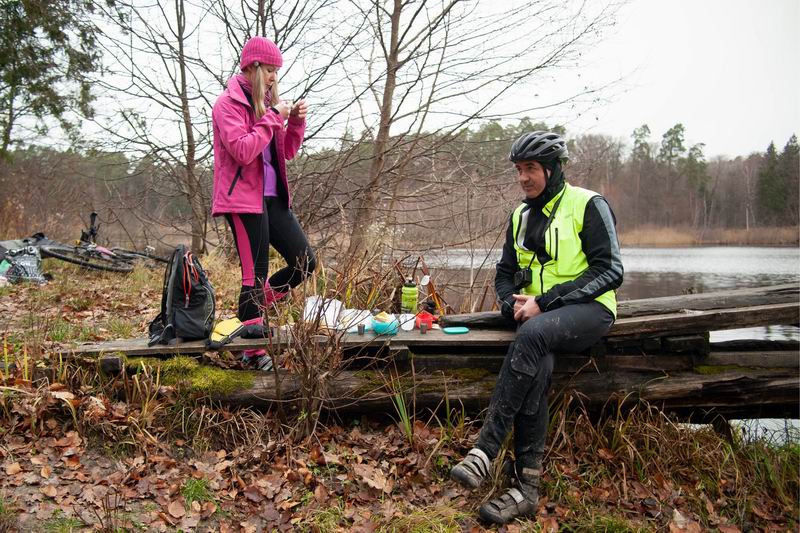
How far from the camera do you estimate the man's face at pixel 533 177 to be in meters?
3.45

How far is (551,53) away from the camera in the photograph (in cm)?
679

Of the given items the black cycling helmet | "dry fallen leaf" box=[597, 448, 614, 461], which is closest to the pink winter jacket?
the black cycling helmet

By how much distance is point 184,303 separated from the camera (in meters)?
3.72

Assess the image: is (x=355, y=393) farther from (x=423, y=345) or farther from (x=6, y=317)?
(x=6, y=317)

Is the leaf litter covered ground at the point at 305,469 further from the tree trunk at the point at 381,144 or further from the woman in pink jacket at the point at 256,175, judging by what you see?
the tree trunk at the point at 381,144

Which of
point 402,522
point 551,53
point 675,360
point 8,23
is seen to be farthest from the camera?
point 8,23

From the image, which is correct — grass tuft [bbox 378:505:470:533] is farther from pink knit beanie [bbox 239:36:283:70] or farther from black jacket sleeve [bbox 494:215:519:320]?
pink knit beanie [bbox 239:36:283:70]

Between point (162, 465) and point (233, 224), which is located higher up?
point (233, 224)

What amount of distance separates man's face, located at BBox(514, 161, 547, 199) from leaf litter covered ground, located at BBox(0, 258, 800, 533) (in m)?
1.49

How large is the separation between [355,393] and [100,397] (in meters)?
1.61

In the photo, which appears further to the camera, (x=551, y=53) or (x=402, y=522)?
(x=551, y=53)

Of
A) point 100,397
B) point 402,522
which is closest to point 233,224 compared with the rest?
point 100,397

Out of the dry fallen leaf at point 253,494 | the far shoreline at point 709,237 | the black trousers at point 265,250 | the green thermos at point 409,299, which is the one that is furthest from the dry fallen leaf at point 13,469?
the far shoreline at point 709,237

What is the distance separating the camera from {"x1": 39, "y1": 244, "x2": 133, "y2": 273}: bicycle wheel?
8562mm
